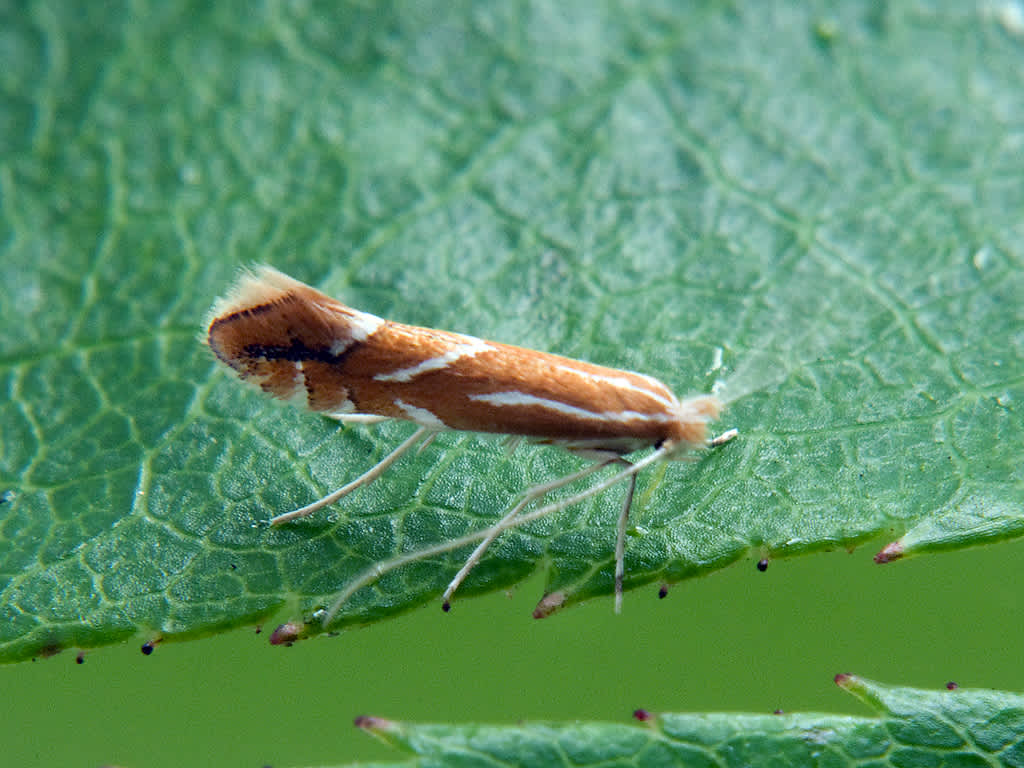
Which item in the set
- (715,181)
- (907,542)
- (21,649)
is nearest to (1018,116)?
(715,181)

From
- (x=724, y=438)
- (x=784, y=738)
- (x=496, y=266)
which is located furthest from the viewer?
(x=496, y=266)

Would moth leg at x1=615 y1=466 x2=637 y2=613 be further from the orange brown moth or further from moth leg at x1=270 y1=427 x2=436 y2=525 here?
moth leg at x1=270 y1=427 x2=436 y2=525

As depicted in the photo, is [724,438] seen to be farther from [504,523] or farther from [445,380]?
[445,380]

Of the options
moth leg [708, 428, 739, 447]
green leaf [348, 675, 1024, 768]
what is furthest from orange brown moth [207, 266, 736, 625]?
green leaf [348, 675, 1024, 768]

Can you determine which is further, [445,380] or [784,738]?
[445,380]

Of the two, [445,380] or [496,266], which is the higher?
[496,266]

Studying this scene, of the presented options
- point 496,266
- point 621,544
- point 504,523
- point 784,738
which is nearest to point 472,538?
point 504,523

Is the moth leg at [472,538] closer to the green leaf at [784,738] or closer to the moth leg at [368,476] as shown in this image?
the moth leg at [368,476]

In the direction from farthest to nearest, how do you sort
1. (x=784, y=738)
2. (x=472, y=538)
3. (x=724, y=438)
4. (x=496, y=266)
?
(x=496, y=266) < (x=724, y=438) < (x=472, y=538) < (x=784, y=738)
